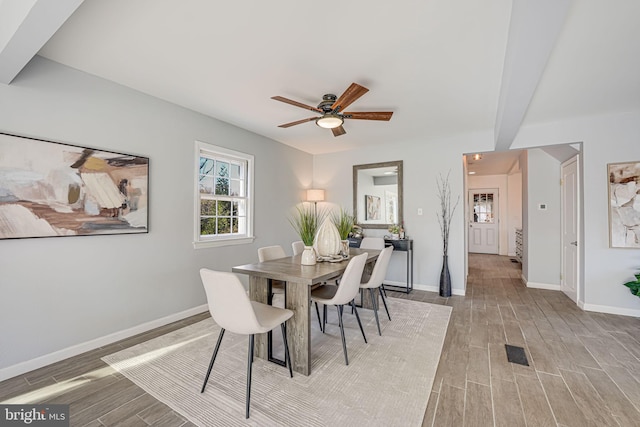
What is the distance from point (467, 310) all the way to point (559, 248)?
2337mm

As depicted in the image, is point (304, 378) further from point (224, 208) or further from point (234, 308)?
point (224, 208)

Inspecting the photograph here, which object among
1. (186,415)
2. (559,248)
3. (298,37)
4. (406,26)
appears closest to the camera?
(186,415)

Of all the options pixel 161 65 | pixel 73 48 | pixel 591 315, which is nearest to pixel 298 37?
pixel 161 65

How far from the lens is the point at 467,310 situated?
3.60 metres

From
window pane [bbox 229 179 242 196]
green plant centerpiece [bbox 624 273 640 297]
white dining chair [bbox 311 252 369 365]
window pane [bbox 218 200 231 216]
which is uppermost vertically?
window pane [bbox 229 179 242 196]

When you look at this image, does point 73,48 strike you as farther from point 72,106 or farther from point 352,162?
point 352,162

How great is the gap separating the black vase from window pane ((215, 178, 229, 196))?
343 centimetres

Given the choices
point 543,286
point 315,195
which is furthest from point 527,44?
point 543,286

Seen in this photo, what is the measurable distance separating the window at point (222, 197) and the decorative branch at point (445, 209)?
3.01 metres

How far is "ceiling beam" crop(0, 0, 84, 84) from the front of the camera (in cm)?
146

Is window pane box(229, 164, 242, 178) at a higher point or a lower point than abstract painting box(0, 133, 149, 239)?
higher

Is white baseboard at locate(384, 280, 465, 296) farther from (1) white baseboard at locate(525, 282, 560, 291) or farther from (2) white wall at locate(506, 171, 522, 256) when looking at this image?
(2) white wall at locate(506, 171, 522, 256)

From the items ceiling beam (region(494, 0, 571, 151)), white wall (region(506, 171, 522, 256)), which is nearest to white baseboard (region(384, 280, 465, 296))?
ceiling beam (region(494, 0, 571, 151))

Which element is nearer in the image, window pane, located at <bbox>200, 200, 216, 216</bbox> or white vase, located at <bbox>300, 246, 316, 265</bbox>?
white vase, located at <bbox>300, 246, 316, 265</bbox>
